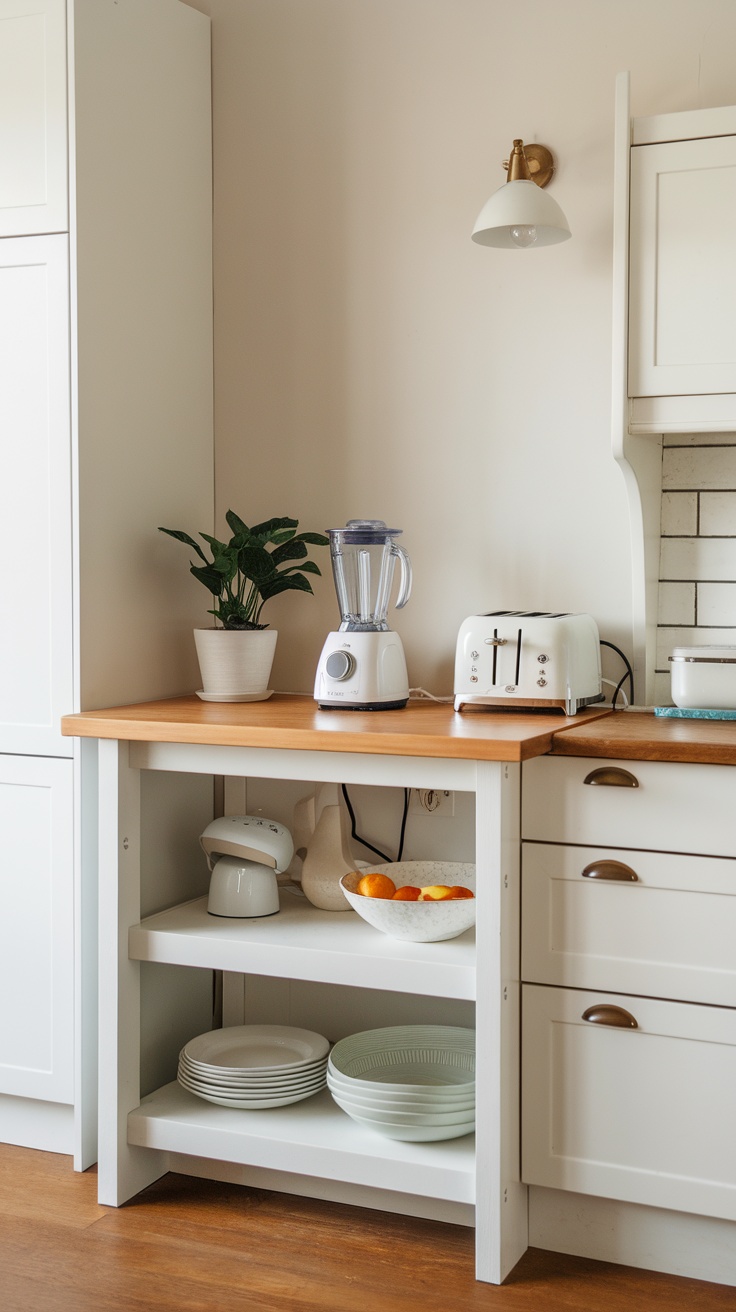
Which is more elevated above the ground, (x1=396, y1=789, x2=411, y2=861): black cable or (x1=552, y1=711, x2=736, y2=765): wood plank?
(x1=552, y1=711, x2=736, y2=765): wood plank

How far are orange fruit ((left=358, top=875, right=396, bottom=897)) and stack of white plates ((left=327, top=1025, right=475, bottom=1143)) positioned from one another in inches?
12.3

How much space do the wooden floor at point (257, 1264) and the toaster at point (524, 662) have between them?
36.0 inches

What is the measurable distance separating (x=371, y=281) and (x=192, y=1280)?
190 centimetres

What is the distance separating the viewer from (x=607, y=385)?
233cm

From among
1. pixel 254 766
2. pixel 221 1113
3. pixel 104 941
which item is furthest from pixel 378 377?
pixel 221 1113

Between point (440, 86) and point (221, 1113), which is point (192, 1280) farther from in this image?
point (440, 86)

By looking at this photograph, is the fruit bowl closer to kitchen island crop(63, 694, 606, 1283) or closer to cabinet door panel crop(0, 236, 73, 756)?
kitchen island crop(63, 694, 606, 1283)

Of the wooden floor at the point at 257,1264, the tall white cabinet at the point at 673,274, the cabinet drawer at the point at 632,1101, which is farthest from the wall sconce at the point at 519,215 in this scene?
the wooden floor at the point at 257,1264

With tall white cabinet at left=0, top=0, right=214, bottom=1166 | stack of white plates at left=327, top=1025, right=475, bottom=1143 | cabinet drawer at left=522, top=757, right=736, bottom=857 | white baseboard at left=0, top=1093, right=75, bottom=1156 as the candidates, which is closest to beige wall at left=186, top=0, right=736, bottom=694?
tall white cabinet at left=0, top=0, right=214, bottom=1166

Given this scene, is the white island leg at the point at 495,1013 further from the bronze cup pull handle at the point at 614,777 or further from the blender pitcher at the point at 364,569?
the blender pitcher at the point at 364,569

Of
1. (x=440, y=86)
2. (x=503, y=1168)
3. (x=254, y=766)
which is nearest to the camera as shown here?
(x=503, y=1168)

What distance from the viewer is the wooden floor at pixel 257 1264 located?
6.05 feet

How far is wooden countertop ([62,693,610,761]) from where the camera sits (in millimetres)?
1836

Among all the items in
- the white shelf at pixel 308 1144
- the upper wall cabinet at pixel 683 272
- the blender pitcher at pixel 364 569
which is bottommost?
the white shelf at pixel 308 1144
